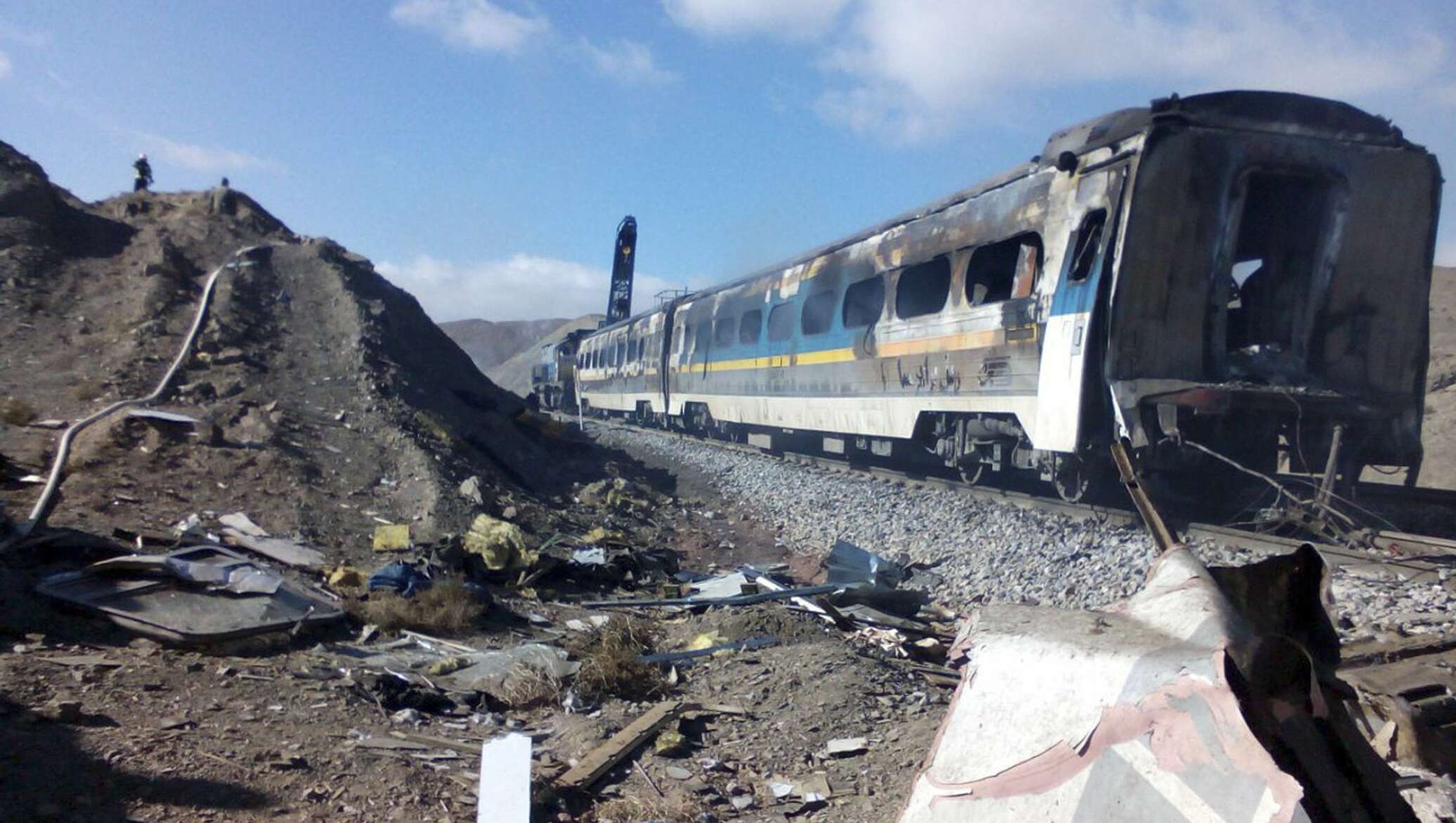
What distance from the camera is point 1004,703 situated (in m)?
2.21

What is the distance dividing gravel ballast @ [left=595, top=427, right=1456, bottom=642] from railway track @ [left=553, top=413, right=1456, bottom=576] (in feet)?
0.39

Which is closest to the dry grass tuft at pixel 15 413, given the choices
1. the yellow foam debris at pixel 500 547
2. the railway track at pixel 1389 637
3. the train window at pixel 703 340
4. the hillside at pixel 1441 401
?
the yellow foam debris at pixel 500 547

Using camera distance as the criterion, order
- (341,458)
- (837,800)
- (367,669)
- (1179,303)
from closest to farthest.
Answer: (837,800)
(367,669)
(1179,303)
(341,458)

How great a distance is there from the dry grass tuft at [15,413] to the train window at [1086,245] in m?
10.1

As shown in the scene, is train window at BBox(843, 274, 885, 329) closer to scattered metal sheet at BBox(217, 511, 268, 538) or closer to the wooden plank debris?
scattered metal sheet at BBox(217, 511, 268, 538)

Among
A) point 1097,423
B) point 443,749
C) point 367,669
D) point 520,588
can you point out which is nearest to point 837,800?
point 443,749

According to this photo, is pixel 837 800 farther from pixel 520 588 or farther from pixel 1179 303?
pixel 1179 303

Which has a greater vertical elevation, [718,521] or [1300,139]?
[1300,139]

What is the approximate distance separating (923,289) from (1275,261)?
3759mm

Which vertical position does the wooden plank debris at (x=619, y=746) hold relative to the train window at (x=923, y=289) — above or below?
below

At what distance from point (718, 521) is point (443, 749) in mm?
7612

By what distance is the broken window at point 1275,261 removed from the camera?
8391 millimetres

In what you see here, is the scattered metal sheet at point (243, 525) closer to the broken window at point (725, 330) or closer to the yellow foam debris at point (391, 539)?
the yellow foam debris at point (391, 539)

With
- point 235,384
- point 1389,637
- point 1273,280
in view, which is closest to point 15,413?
point 235,384
